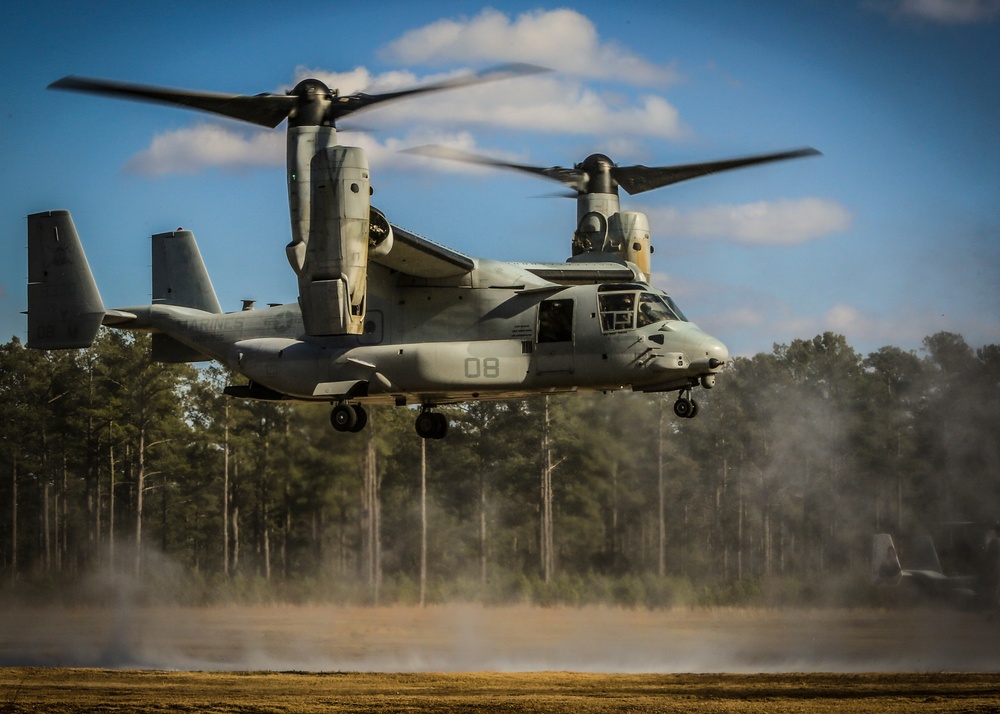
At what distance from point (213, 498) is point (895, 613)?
870 inches

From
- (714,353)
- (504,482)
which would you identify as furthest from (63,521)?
(714,353)

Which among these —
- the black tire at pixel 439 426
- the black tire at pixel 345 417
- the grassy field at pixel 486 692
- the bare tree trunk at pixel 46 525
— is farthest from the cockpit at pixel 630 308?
the bare tree trunk at pixel 46 525

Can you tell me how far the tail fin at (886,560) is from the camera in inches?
1118

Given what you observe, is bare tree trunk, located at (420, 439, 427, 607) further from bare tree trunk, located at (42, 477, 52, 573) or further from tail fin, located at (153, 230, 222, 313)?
tail fin, located at (153, 230, 222, 313)

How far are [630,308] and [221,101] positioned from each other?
6.85 metres

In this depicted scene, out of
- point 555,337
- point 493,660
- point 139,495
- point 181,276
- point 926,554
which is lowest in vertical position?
point 493,660

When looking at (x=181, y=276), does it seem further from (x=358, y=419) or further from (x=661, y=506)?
(x=661, y=506)

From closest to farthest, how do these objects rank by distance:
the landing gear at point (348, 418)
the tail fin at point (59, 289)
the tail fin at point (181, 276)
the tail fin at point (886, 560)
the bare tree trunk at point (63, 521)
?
the landing gear at point (348, 418), the tail fin at point (59, 289), the tail fin at point (181, 276), the tail fin at point (886, 560), the bare tree trunk at point (63, 521)

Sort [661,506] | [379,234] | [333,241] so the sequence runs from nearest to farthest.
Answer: [333,241], [379,234], [661,506]

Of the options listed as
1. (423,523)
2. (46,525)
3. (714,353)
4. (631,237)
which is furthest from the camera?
(423,523)

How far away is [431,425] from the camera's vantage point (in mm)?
19562

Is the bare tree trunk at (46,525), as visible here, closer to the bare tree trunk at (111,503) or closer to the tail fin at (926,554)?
the bare tree trunk at (111,503)

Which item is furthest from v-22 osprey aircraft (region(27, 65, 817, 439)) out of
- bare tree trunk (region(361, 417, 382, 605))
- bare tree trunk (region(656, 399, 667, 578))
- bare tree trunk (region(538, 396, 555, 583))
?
bare tree trunk (region(538, 396, 555, 583))

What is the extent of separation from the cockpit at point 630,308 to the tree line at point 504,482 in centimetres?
1336
